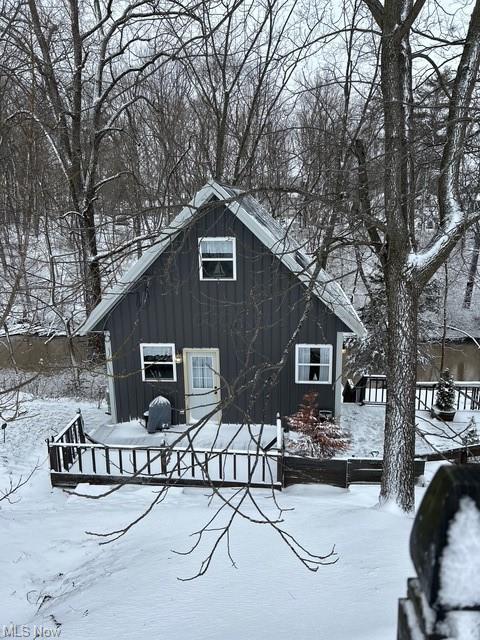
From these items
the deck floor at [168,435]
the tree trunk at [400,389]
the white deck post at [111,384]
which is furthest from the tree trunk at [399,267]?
the white deck post at [111,384]

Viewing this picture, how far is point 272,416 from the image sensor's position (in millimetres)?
11352

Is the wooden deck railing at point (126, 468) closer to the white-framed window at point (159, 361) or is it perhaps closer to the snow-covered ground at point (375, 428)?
the white-framed window at point (159, 361)

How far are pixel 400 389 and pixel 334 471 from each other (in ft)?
7.67

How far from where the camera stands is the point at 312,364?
35.9 feet

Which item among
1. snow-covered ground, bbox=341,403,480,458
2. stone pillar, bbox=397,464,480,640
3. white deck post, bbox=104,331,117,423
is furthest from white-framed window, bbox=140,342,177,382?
stone pillar, bbox=397,464,480,640

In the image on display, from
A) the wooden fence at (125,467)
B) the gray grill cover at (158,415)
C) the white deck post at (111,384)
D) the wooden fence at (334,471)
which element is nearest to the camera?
the wooden fence at (334,471)

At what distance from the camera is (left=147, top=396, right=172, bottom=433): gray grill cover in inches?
428

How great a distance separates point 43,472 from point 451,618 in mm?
9612

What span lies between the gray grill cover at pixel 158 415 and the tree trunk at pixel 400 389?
573 cm

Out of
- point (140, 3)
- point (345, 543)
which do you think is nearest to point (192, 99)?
point (140, 3)

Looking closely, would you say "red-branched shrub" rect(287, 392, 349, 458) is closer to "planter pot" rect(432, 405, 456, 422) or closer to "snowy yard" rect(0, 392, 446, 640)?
"snowy yard" rect(0, 392, 446, 640)

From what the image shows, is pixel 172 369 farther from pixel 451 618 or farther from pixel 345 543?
pixel 451 618

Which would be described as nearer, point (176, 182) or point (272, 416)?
point (272, 416)

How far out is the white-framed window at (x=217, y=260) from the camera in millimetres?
10547
